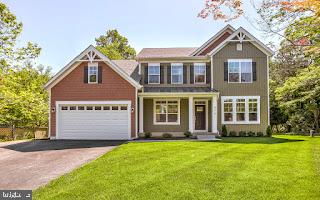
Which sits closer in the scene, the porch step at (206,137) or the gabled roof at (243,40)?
the porch step at (206,137)

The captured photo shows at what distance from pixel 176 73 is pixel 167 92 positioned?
103 inches

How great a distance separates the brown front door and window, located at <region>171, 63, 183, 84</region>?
2.50 metres

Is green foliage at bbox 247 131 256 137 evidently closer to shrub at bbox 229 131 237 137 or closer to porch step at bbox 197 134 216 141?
shrub at bbox 229 131 237 137

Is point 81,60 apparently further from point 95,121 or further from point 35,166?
point 35,166

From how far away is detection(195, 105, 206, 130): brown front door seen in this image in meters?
20.8

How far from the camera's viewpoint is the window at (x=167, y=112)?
20.5m

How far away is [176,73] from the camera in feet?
70.2

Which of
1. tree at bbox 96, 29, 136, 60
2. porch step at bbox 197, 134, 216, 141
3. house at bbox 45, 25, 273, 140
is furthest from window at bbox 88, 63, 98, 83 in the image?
tree at bbox 96, 29, 136, 60

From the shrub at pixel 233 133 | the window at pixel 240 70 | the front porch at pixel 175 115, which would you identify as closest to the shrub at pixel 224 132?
the shrub at pixel 233 133

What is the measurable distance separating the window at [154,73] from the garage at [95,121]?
3.81 meters

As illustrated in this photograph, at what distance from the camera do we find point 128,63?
23812mm

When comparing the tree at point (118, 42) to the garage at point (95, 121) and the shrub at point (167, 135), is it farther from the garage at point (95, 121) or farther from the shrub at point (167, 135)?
the shrub at point (167, 135)

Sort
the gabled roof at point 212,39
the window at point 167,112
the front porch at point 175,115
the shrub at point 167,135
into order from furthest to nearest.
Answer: the gabled roof at point 212,39 → the window at point 167,112 → the front porch at point 175,115 → the shrub at point 167,135

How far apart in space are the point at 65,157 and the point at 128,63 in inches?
536
